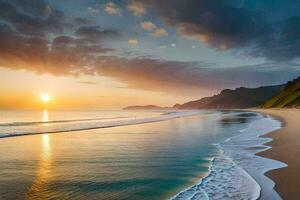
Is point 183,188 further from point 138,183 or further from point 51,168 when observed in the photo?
point 51,168

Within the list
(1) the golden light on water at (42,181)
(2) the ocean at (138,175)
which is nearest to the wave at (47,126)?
(2) the ocean at (138,175)

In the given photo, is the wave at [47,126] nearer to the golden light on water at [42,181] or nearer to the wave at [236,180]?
the golden light on water at [42,181]

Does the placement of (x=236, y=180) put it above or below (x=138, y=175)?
below

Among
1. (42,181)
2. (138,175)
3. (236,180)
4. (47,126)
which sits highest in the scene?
(47,126)

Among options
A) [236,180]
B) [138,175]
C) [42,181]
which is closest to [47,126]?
[42,181]

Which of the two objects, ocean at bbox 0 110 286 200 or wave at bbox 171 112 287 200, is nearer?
wave at bbox 171 112 287 200

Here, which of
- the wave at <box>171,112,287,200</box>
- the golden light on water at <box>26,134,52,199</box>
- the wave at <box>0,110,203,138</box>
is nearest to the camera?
the wave at <box>171,112,287,200</box>

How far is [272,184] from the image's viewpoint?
7992mm

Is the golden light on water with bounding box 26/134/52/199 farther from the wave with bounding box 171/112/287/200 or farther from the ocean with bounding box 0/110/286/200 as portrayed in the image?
the wave with bounding box 171/112/287/200

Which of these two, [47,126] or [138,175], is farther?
[47,126]

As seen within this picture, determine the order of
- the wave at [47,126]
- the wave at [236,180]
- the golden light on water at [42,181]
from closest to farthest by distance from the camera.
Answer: the wave at [236,180] < the golden light on water at [42,181] < the wave at [47,126]

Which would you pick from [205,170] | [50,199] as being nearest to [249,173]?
[205,170]

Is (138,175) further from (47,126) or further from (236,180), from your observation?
(47,126)

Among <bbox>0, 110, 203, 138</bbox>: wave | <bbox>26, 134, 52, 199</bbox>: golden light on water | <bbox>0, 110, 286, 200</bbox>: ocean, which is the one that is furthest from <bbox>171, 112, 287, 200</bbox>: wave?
<bbox>0, 110, 203, 138</bbox>: wave
